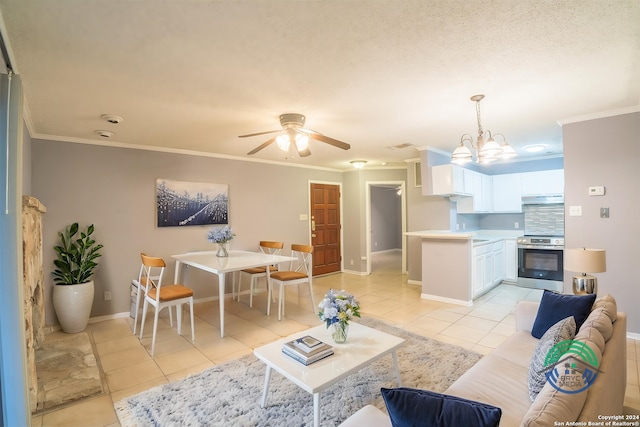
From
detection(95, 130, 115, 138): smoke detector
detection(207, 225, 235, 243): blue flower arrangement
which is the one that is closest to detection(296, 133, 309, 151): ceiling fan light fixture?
detection(207, 225, 235, 243): blue flower arrangement

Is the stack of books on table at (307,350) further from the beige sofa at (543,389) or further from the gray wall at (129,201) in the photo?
the gray wall at (129,201)

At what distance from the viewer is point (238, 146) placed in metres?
4.48

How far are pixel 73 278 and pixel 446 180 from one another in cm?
516

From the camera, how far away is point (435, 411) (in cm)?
91

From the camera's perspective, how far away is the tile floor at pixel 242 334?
2.34 meters

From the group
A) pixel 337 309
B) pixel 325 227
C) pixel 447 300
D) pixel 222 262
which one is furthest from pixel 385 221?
→ pixel 337 309

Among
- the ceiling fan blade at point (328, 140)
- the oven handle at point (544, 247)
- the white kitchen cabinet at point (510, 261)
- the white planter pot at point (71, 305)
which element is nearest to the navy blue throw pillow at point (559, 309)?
the ceiling fan blade at point (328, 140)

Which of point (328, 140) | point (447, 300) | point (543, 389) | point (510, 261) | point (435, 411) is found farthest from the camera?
point (510, 261)

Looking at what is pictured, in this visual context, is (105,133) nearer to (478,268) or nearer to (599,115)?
(478,268)

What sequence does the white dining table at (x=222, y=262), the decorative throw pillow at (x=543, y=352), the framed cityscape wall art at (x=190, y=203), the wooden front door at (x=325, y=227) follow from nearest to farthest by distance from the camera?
the decorative throw pillow at (x=543, y=352)
the white dining table at (x=222, y=262)
the framed cityscape wall art at (x=190, y=203)
the wooden front door at (x=325, y=227)

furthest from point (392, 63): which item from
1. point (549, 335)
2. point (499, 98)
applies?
point (549, 335)

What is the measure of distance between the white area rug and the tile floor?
194 millimetres

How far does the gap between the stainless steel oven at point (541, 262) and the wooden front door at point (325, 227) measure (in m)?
3.52

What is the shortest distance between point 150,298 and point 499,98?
395 centimetres
